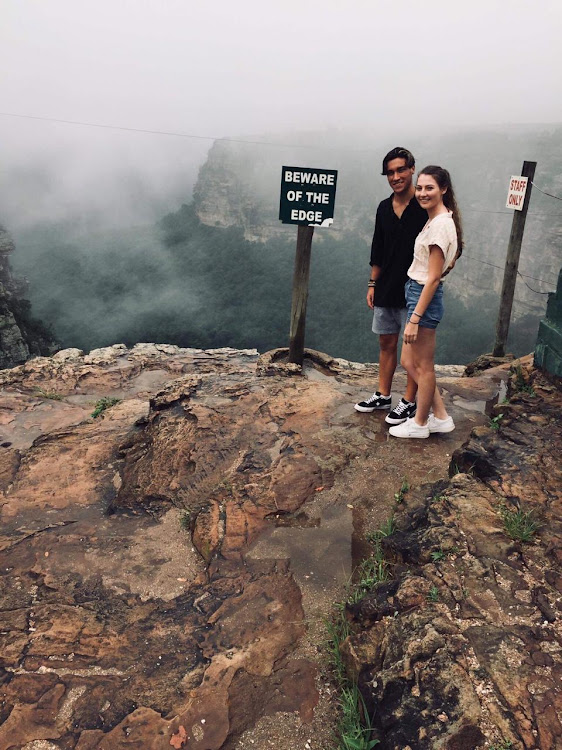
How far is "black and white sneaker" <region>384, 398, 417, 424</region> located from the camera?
396 cm

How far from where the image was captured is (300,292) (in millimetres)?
6383

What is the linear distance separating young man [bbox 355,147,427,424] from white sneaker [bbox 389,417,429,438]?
0.19 meters

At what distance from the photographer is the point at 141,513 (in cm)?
337

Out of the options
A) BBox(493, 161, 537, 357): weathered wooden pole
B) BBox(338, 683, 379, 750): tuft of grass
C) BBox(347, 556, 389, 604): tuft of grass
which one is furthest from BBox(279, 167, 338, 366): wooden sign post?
BBox(338, 683, 379, 750): tuft of grass

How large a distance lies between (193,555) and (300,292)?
162 inches

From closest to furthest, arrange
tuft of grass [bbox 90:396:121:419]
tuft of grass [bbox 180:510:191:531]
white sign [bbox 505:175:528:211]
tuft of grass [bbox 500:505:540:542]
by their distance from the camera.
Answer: tuft of grass [bbox 500:505:540:542] → tuft of grass [bbox 180:510:191:531] → tuft of grass [bbox 90:396:121:419] → white sign [bbox 505:175:528:211]

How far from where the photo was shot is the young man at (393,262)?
338cm

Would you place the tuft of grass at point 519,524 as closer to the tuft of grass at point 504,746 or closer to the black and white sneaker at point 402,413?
the tuft of grass at point 504,746

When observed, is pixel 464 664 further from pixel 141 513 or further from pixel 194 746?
pixel 141 513

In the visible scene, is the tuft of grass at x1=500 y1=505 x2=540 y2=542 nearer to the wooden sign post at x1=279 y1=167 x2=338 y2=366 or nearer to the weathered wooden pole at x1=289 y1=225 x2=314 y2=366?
the wooden sign post at x1=279 y1=167 x2=338 y2=366

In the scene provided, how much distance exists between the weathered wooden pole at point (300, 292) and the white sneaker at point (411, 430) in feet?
9.67

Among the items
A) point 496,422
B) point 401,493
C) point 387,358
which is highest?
point 387,358

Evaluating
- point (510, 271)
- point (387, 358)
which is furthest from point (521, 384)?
point (510, 271)

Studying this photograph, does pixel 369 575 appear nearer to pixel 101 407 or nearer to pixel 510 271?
pixel 101 407
